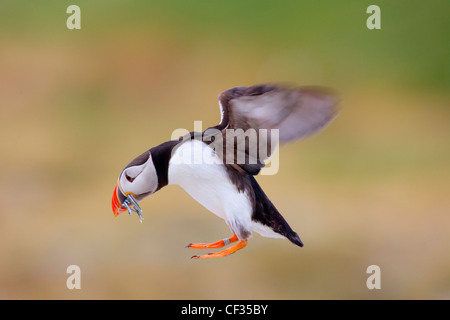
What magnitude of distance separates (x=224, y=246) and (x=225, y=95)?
0.39m

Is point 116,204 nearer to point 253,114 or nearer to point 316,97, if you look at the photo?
point 253,114

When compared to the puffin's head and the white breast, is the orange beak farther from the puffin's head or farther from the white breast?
the white breast

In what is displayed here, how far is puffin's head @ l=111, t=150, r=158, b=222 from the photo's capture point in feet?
4.45

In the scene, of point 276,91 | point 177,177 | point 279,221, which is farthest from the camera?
point 279,221

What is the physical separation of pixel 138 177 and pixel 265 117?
301 mm

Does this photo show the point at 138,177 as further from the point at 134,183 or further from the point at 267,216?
the point at 267,216

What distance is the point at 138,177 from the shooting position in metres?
1.36

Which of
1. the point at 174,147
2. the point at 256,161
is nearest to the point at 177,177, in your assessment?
the point at 174,147

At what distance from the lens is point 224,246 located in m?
1.55

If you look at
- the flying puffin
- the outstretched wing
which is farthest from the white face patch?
the outstretched wing

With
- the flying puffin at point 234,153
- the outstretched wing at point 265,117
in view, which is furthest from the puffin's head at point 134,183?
the outstretched wing at point 265,117

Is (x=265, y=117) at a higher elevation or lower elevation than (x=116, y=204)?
higher

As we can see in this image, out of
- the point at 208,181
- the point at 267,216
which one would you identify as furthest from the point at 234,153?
the point at 267,216

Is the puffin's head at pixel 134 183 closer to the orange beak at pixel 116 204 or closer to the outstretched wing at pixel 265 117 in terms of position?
the orange beak at pixel 116 204
